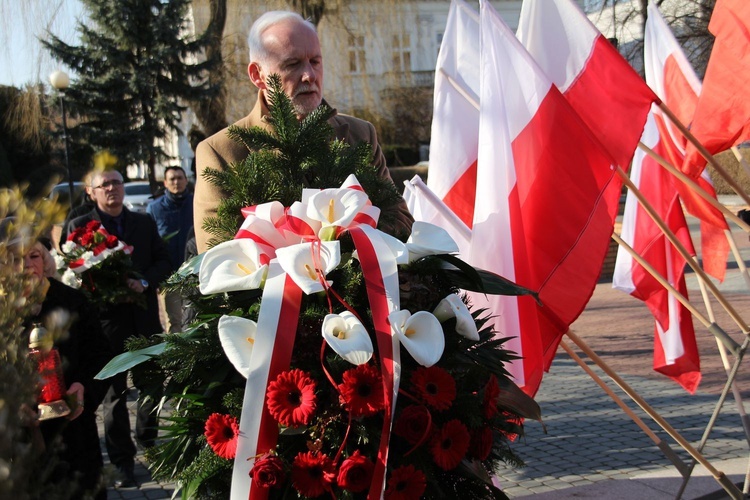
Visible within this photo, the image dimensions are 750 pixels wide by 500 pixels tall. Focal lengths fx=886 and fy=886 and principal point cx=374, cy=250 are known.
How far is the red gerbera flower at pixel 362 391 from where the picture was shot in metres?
Result: 1.93

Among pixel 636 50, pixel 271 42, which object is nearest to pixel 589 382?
pixel 271 42

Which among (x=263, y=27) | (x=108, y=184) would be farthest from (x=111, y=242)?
Answer: (x=263, y=27)

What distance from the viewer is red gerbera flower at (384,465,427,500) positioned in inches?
76.4

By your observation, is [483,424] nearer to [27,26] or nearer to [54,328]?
[54,328]

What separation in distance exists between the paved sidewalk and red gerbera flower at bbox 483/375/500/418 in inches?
95.8

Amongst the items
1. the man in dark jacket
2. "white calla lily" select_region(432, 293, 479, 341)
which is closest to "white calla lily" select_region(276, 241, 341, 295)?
"white calla lily" select_region(432, 293, 479, 341)

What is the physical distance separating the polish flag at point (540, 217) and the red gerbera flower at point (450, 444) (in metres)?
1.45

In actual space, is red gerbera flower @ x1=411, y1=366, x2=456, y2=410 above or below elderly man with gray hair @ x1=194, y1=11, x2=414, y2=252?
below

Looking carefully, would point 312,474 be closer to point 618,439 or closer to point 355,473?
point 355,473

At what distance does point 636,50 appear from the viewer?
1966cm

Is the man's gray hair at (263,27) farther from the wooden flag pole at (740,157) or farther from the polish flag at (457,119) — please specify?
the wooden flag pole at (740,157)

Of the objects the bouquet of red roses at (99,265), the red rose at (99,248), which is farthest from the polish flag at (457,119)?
the red rose at (99,248)

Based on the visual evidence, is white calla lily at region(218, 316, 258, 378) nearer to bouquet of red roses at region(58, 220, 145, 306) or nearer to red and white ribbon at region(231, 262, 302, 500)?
red and white ribbon at region(231, 262, 302, 500)

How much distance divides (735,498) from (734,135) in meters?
1.75
